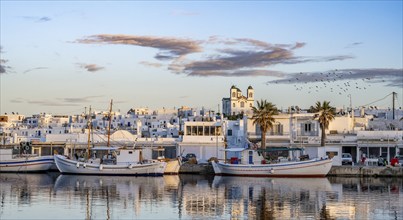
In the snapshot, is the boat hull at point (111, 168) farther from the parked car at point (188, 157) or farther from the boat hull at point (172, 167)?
the parked car at point (188, 157)

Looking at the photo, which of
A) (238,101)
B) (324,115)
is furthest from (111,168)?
(238,101)

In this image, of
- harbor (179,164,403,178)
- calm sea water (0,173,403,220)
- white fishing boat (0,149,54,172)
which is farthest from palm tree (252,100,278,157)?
white fishing boat (0,149,54,172)

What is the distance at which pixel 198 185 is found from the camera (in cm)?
5303

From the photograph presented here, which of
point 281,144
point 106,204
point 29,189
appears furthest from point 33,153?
point 106,204

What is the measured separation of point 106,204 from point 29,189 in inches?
493

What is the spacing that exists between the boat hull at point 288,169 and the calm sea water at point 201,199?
17.0 feet

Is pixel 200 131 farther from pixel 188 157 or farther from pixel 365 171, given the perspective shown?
pixel 365 171

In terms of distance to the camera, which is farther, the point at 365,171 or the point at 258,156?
the point at 258,156

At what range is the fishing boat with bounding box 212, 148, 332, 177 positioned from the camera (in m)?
63.1

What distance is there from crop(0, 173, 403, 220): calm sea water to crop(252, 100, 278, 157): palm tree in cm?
1626

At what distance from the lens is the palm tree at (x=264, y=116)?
73.6m

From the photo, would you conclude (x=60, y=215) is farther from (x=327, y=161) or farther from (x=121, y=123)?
(x=121, y=123)

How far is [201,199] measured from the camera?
133 feet

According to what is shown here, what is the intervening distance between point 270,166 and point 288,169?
1.67 meters
